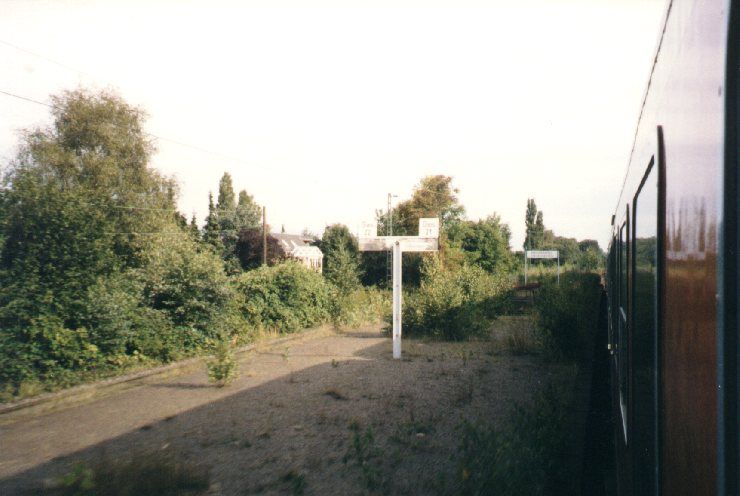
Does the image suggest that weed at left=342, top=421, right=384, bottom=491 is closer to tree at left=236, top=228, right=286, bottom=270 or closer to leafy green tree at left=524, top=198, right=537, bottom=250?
tree at left=236, top=228, right=286, bottom=270

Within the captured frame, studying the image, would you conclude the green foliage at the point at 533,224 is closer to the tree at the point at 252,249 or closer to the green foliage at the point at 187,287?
the tree at the point at 252,249

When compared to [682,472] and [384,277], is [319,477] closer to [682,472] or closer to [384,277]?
[682,472]

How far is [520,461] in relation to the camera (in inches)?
177

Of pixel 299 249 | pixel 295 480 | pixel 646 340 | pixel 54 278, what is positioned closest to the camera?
pixel 646 340

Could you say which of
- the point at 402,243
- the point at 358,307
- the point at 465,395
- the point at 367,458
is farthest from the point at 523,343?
the point at 358,307

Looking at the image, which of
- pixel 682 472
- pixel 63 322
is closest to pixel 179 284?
pixel 63 322

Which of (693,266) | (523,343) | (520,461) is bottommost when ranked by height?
(523,343)

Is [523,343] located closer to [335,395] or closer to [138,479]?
[335,395]

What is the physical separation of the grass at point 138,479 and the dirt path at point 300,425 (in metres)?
0.21

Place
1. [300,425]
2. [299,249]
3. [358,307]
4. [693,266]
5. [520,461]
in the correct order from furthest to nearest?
1. [299,249]
2. [358,307]
3. [300,425]
4. [520,461]
5. [693,266]

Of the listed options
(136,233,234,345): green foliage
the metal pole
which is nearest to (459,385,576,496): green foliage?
the metal pole

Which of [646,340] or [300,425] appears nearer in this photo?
[646,340]

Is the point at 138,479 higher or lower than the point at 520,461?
lower

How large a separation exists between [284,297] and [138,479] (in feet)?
43.8
